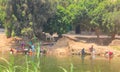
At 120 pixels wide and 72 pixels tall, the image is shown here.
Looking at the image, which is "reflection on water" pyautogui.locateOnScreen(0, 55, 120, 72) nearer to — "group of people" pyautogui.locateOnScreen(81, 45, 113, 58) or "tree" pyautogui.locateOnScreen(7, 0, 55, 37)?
"group of people" pyautogui.locateOnScreen(81, 45, 113, 58)

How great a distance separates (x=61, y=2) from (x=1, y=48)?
12.6m

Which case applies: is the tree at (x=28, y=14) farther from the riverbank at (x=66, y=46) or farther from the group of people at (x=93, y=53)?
the group of people at (x=93, y=53)

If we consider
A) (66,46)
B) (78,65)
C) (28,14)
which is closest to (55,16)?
(66,46)

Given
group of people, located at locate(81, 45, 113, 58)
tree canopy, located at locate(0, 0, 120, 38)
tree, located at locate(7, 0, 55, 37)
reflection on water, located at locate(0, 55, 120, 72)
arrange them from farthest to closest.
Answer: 1. tree canopy, located at locate(0, 0, 120, 38)
2. tree, located at locate(7, 0, 55, 37)
3. group of people, located at locate(81, 45, 113, 58)
4. reflection on water, located at locate(0, 55, 120, 72)

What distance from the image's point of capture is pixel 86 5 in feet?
165

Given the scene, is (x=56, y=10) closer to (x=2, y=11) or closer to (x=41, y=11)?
(x=41, y=11)

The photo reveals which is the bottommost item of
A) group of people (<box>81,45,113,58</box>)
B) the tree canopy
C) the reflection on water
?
group of people (<box>81,45,113,58</box>)

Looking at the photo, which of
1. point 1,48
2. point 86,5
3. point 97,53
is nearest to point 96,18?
point 86,5

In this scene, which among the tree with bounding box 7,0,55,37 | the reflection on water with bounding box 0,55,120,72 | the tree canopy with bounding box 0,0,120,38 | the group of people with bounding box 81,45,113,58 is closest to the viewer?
the reflection on water with bounding box 0,55,120,72

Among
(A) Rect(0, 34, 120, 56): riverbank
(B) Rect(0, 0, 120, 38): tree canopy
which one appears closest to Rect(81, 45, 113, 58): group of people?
(A) Rect(0, 34, 120, 56): riverbank

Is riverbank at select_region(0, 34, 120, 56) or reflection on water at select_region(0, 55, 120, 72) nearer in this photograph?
reflection on water at select_region(0, 55, 120, 72)

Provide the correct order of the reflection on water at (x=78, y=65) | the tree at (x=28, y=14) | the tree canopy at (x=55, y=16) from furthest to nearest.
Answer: the tree canopy at (x=55, y=16)
the tree at (x=28, y=14)
the reflection on water at (x=78, y=65)

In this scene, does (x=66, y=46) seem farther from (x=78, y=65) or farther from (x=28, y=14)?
(x=78, y=65)

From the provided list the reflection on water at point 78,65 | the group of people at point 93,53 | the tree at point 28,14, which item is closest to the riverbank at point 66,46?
the group of people at point 93,53
